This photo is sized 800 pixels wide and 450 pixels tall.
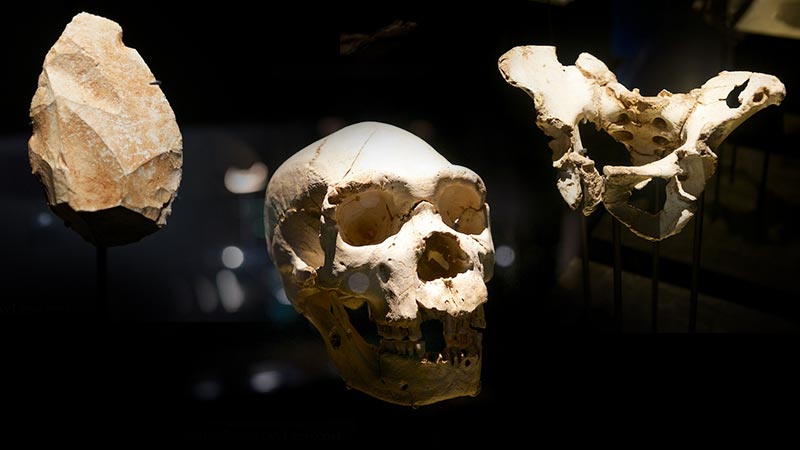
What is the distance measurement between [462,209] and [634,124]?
0.53 m

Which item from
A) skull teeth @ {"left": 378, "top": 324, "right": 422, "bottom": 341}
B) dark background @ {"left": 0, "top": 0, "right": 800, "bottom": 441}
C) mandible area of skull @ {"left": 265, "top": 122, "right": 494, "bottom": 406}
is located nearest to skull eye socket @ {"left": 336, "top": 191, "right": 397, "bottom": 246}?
mandible area of skull @ {"left": 265, "top": 122, "right": 494, "bottom": 406}

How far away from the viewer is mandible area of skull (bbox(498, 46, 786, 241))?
2.99 metres

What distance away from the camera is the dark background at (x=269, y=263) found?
3229 millimetres

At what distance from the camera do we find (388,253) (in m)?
2.93

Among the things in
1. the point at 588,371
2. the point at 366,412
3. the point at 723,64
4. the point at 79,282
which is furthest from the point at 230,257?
the point at 723,64

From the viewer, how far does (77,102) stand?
294cm

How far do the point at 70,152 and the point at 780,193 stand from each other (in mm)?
2329

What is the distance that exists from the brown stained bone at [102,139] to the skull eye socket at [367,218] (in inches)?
17.6

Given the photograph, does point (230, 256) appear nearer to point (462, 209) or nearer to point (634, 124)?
point (462, 209)

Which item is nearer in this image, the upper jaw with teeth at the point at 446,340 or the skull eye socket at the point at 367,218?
the upper jaw with teeth at the point at 446,340

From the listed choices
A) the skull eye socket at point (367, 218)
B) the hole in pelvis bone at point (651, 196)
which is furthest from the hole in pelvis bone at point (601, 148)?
the skull eye socket at point (367, 218)

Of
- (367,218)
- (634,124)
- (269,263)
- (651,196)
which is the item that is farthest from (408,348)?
(651,196)

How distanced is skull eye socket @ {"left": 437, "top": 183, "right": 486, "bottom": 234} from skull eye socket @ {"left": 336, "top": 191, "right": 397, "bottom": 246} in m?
0.14

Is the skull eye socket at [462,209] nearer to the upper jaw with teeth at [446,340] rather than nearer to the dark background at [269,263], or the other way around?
the upper jaw with teeth at [446,340]
